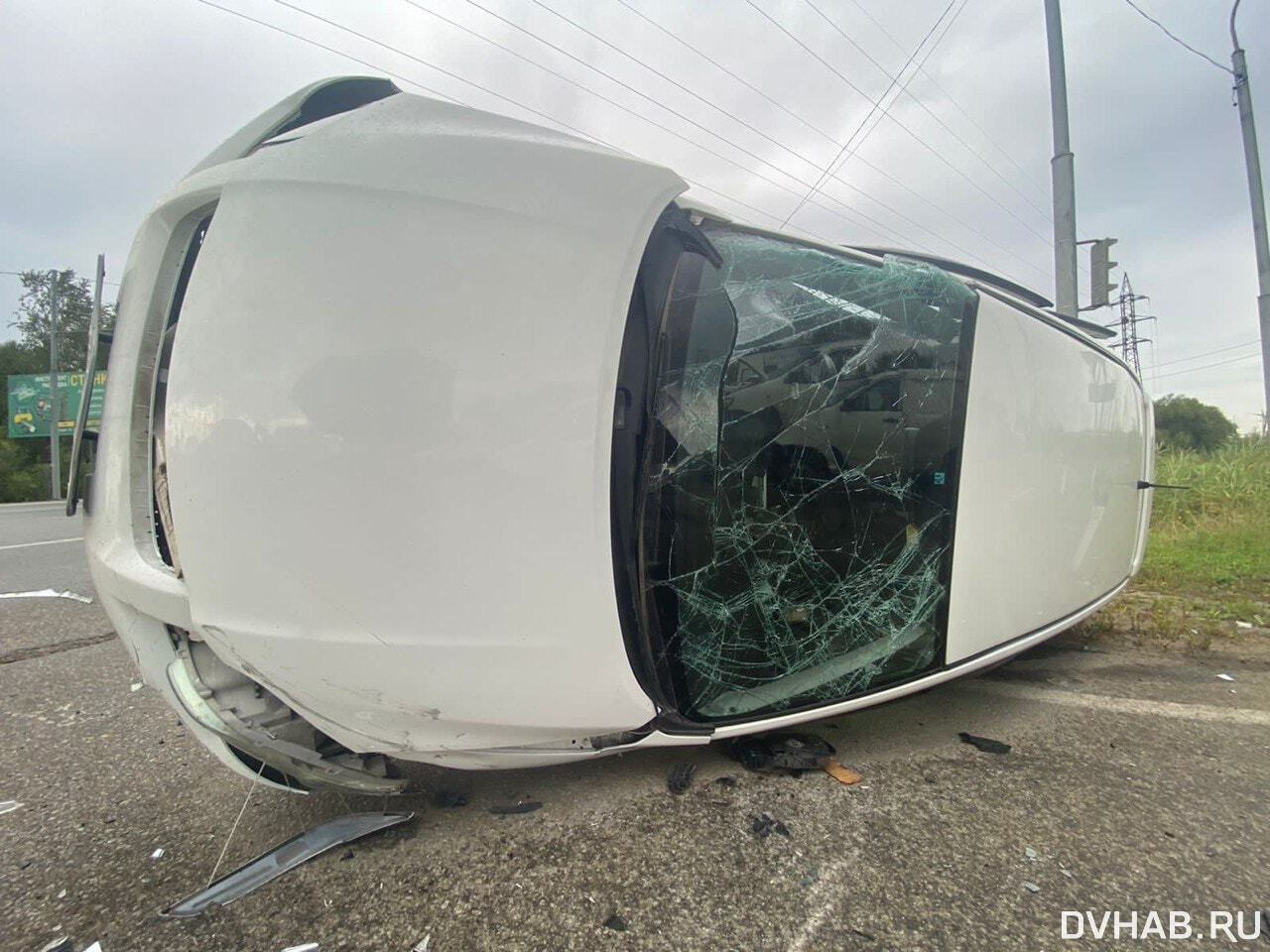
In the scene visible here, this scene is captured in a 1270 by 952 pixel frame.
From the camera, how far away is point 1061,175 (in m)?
5.94

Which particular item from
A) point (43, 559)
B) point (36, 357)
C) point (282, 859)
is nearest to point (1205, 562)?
point (282, 859)

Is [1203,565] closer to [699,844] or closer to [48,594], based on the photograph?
[699,844]

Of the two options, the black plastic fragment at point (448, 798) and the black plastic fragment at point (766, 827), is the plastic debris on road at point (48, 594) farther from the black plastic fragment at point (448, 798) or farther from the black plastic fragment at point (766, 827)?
the black plastic fragment at point (766, 827)

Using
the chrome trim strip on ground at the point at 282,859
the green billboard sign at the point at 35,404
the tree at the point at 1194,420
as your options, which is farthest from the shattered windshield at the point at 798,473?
the tree at the point at 1194,420

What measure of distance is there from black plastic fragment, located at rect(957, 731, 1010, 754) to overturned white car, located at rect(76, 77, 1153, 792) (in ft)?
1.40

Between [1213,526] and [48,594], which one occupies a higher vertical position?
[1213,526]

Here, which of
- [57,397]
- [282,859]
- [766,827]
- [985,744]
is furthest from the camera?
[57,397]

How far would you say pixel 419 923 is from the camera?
1.40 m

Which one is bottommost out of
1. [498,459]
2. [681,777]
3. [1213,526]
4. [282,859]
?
[282,859]

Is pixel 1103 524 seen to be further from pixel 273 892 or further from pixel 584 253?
pixel 273 892

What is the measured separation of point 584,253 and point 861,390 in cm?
98

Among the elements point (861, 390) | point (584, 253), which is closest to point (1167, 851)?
point (861, 390)

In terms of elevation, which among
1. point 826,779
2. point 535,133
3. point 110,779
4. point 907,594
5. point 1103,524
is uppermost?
point 535,133

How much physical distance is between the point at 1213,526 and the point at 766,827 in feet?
26.3
